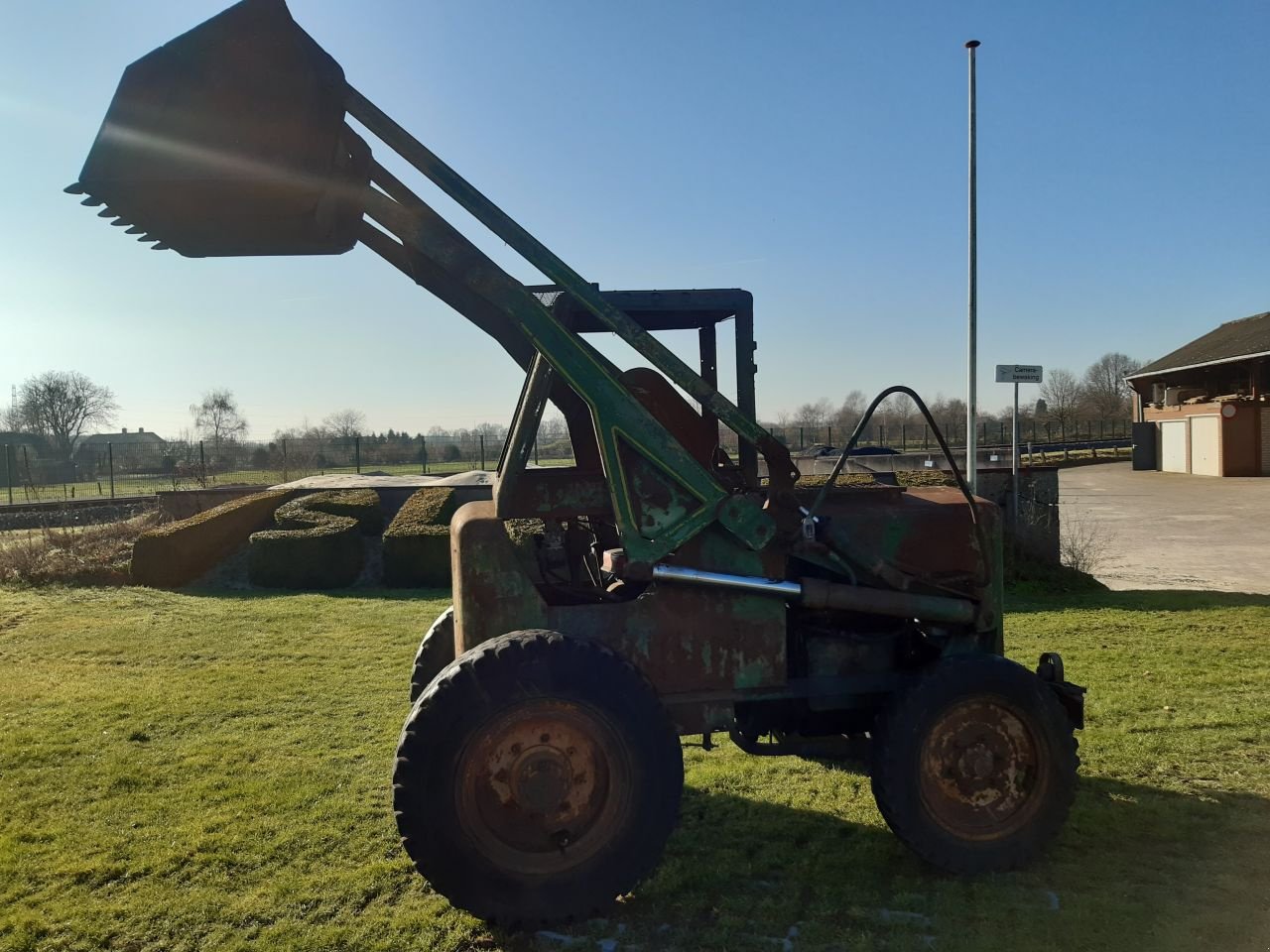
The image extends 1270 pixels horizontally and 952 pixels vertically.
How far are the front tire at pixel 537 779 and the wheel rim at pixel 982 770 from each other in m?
1.18

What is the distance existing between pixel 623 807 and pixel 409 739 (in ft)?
2.85

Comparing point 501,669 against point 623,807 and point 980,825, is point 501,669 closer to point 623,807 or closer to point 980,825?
point 623,807

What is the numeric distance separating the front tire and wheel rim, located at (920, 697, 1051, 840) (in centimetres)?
118

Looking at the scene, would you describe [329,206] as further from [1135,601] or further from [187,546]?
[187,546]

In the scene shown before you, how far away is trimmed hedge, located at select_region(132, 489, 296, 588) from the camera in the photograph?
1252 centimetres

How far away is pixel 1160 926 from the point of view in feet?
11.0

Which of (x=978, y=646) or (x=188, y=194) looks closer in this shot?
(x=188, y=194)

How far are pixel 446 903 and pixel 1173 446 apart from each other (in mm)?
46513

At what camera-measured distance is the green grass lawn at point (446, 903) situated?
3.41m

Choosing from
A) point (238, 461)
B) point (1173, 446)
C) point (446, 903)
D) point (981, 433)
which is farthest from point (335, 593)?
point (981, 433)

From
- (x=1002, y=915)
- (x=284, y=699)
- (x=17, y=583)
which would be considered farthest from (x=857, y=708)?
(x=17, y=583)

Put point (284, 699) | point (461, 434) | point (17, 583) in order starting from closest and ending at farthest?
point (284, 699) < point (17, 583) < point (461, 434)

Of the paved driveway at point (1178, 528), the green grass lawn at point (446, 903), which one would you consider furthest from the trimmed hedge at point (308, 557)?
the paved driveway at point (1178, 528)

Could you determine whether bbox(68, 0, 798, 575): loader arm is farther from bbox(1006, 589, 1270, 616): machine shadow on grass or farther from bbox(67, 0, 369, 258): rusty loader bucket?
bbox(1006, 589, 1270, 616): machine shadow on grass
